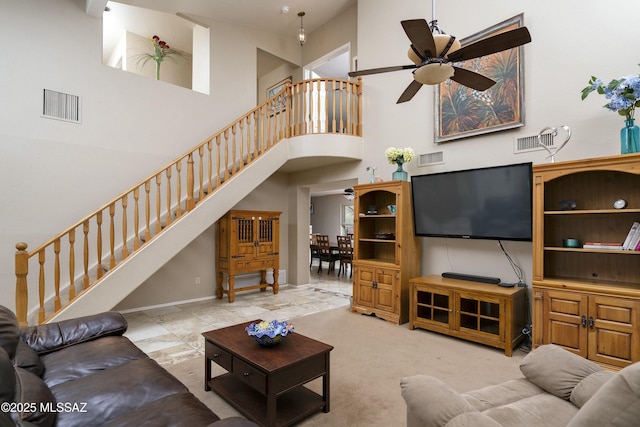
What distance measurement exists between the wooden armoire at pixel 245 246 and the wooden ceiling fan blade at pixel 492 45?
447 cm

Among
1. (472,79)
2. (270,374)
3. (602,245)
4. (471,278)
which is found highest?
(472,79)

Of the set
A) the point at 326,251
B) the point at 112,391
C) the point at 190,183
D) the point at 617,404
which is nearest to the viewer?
the point at 617,404

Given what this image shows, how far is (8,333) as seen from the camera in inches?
75.4

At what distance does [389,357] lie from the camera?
3.50m

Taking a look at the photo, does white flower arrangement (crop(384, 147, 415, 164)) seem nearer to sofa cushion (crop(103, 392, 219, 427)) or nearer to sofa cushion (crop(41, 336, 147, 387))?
sofa cushion (crop(41, 336, 147, 387))

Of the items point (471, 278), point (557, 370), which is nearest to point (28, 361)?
point (557, 370)

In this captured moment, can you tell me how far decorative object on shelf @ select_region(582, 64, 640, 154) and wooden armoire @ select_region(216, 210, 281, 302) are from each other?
5.02 m

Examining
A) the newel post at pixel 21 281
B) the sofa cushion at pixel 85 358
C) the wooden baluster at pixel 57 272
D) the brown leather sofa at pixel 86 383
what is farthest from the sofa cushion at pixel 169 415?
the wooden baluster at pixel 57 272

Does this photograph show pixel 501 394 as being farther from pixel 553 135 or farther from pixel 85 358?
pixel 553 135

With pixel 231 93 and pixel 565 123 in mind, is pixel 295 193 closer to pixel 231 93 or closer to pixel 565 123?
pixel 231 93

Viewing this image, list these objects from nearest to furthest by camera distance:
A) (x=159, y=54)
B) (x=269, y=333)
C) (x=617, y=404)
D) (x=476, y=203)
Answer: (x=617, y=404) → (x=269, y=333) → (x=476, y=203) → (x=159, y=54)

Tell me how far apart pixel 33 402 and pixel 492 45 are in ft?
10.6

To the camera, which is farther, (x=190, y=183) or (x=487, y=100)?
(x=190, y=183)

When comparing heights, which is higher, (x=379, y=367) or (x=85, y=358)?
(x=85, y=358)
